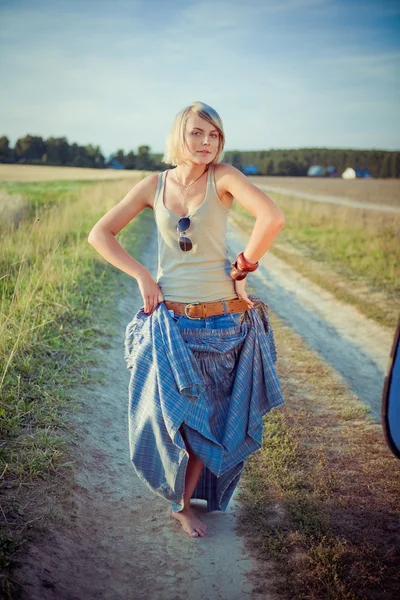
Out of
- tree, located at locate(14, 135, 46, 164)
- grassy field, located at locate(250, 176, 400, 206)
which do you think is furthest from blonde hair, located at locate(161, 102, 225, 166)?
tree, located at locate(14, 135, 46, 164)

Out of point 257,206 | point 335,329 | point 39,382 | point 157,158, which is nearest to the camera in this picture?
point 257,206

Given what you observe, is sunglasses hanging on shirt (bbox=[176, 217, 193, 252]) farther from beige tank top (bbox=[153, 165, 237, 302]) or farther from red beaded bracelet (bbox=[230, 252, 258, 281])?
red beaded bracelet (bbox=[230, 252, 258, 281])

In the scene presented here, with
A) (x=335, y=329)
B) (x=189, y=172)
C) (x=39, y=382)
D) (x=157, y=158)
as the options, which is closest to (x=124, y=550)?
(x=39, y=382)

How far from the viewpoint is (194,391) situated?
253 centimetres

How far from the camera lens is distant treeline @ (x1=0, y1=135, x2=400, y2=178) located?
35.9 m

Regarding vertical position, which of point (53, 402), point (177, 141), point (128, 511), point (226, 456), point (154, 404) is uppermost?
point (177, 141)

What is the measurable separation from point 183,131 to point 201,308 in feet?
2.76

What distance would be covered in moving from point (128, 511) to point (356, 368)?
334 cm

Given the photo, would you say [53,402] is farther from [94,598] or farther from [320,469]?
[320,469]

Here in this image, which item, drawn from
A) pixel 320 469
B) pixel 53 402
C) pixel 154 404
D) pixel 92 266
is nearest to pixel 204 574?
pixel 154 404

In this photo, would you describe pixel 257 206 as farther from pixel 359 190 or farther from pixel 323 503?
pixel 359 190

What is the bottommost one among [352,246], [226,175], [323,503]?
[323,503]

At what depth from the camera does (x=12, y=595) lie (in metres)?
2.20

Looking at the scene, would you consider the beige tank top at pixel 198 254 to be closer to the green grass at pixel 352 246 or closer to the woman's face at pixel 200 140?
the woman's face at pixel 200 140
